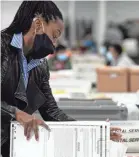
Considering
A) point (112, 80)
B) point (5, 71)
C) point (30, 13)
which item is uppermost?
point (30, 13)

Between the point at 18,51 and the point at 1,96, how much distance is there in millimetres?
205

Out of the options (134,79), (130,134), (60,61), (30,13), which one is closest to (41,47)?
(30,13)

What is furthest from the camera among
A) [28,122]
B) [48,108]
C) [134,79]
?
[134,79]

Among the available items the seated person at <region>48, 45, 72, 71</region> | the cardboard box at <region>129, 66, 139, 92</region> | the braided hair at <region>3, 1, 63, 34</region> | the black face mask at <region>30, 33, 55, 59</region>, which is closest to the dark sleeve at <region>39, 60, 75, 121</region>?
the black face mask at <region>30, 33, 55, 59</region>

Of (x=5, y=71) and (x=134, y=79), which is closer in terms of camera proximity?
(x=5, y=71)

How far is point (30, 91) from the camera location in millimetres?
1924

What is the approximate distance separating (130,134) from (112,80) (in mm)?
2370

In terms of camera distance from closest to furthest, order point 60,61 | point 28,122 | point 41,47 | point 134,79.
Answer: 1. point 28,122
2. point 41,47
3. point 134,79
4. point 60,61

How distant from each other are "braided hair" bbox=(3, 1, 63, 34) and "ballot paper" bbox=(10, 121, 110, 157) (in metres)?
0.40

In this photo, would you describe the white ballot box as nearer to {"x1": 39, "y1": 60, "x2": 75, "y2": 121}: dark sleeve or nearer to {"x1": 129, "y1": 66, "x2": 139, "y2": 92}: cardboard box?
{"x1": 39, "y1": 60, "x2": 75, "y2": 121}: dark sleeve

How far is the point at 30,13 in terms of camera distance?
180cm

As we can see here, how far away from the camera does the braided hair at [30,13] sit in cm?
180

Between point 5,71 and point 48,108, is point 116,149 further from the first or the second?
point 5,71

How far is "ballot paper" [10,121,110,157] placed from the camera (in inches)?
69.4
